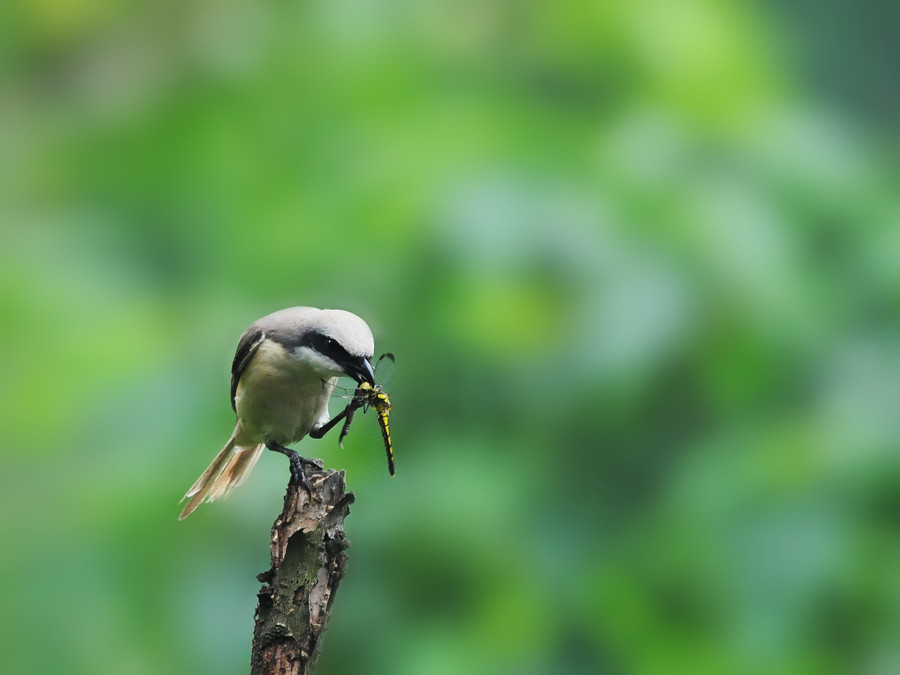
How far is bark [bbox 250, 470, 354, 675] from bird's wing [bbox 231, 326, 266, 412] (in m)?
0.59

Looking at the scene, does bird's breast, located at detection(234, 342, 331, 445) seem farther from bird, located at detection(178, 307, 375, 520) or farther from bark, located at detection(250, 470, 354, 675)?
bark, located at detection(250, 470, 354, 675)

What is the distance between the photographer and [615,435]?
2.83 metres

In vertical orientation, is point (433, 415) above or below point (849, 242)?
below

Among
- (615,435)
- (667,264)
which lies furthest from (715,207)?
(615,435)

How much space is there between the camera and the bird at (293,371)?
6.37 ft

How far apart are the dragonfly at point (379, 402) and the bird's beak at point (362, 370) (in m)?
0.02

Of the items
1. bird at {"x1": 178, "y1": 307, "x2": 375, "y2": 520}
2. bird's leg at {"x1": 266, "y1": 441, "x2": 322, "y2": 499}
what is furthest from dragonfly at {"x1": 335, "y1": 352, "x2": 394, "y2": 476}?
bird's leg at {"x1": 266, "y1": 441, "x2": 322, "y2": 499}

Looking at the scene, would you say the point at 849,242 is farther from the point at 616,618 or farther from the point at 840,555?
the point at 616,618

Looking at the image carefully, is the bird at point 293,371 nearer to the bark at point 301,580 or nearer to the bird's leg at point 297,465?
the bird's leg at point 297,465

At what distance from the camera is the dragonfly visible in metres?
1.97

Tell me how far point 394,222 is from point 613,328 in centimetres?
57

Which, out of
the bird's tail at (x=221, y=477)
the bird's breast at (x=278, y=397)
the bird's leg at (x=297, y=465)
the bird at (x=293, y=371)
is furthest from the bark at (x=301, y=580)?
the bird's tail at (x=221, y=477)

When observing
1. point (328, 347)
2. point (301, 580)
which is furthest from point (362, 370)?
point (301, 580)

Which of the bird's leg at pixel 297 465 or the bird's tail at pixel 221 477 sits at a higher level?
the bird's tail at pixel 221 477
